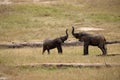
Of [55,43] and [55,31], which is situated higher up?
[55,43]

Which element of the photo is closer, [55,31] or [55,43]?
[55,43]

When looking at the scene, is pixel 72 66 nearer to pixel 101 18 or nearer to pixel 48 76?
pixel 48 76

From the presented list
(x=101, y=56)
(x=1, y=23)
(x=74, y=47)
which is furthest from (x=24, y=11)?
(x=101, y=56)

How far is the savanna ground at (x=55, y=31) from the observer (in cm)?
1939

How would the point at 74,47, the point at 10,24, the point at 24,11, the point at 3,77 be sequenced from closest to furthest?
the point at 3,77
the point at 74,47
the point at 10,24
the point at 24,11

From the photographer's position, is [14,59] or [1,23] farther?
[1,23]

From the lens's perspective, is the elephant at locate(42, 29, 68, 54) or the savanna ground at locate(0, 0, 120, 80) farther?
the elephant at locate(42, 29, 68, 54)

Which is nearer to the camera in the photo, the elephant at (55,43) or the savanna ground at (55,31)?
the savanna ground at (55,31)

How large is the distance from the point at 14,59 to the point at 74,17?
2052 centimetres

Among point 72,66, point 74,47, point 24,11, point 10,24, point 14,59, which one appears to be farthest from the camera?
point 24,11

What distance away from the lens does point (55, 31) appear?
37375mm

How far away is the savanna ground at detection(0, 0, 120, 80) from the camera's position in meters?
19.4

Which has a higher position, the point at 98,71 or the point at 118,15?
the point at 98,71

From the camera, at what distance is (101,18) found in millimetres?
42281
